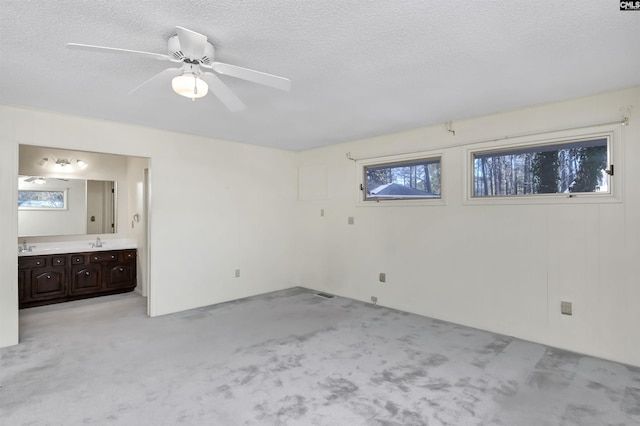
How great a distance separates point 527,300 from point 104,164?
619 cm

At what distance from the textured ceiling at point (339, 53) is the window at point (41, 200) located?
7.33 feet

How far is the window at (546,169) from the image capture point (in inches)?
120

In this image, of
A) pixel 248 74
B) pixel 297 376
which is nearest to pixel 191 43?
pixel 248 74

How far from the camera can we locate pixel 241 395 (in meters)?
2.34

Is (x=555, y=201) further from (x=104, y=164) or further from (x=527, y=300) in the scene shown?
(x=104, y=164)

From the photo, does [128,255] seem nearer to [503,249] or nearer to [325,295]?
[325,295]

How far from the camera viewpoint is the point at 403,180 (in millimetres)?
4539

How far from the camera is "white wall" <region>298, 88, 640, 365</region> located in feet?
9.45

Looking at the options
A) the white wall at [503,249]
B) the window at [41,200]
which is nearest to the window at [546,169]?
the white wall at [503,249]

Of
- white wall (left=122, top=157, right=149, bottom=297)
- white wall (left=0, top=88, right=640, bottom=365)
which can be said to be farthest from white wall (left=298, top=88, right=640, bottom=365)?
white wall (left=122, top=157, right=149, bottom=297)

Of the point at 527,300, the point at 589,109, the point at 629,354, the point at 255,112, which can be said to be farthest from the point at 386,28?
the point at 629,354

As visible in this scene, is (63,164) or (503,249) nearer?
(503,249)

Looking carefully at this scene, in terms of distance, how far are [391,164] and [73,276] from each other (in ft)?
15.7

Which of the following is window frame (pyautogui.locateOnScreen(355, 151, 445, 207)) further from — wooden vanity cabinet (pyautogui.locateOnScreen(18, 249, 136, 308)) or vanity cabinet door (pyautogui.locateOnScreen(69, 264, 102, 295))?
vanity cabinet door (pyautogui.locateOnScreen(69, 264, 102, 295))
